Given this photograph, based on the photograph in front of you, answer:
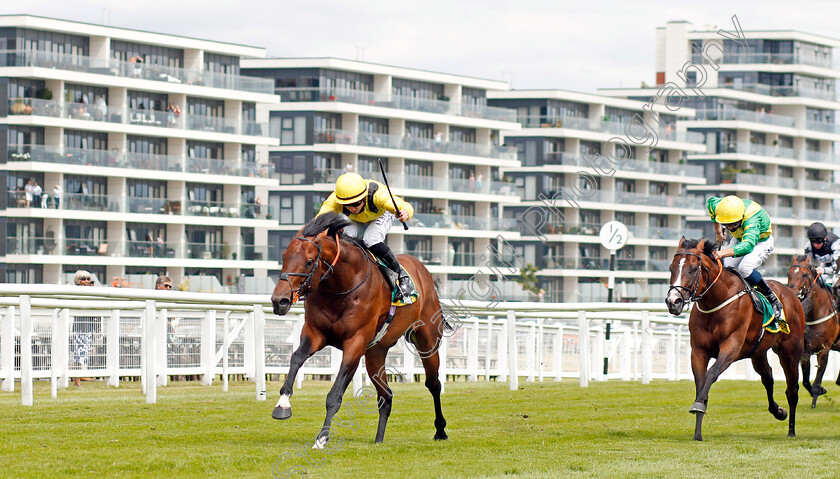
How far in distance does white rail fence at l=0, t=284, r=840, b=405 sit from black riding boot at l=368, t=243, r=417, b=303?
3039mm

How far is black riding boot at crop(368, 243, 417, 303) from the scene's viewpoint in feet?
32.6

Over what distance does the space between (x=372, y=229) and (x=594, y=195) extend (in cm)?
6646

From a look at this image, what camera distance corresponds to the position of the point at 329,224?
938 cm

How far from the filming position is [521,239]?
75875 millimetres

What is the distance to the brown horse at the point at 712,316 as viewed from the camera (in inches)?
425

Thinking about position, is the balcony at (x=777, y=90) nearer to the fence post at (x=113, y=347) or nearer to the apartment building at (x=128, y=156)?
the apartment building at (x=128, y=156)

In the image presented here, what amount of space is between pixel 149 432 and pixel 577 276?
219 ft

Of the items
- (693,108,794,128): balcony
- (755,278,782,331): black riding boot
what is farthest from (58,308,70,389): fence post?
(693,108,794,128): balcony

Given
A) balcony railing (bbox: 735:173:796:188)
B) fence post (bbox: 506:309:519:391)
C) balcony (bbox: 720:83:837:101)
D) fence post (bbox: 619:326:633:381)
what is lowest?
fence post (bbox: 619:326:633:381)

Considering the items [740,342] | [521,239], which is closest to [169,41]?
[521,239]

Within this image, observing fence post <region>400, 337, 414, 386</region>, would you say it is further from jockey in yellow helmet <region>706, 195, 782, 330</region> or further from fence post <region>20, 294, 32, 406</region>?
fence post <region>20, 294, 32, 406</region>

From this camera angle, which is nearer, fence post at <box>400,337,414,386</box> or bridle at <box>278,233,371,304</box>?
bridle at <box>278,233,371,304</box>

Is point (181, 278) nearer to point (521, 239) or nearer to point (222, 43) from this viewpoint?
point (222, 43)

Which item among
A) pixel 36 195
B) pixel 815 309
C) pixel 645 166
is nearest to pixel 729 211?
pixel 815 309
